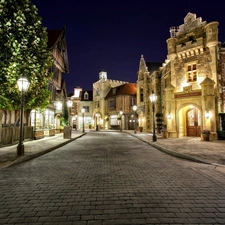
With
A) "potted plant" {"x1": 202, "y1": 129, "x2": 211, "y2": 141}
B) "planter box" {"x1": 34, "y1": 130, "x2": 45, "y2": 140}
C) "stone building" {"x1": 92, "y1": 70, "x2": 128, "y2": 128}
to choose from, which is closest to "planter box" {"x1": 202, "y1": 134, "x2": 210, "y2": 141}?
"potted plant" {"x1": 202, "y1": 129, "x2": 211, "y2": 141}

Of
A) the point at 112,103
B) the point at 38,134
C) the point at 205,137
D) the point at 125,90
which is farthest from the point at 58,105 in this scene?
the point at 112,103

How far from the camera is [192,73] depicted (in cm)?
1881

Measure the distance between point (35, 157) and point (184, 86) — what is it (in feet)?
53.7

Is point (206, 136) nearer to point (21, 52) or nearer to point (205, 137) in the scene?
point (205, 137)

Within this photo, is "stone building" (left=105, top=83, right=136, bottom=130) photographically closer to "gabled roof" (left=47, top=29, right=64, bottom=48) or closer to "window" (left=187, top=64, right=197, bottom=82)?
"gabled roof" (left=47, top=29, right=64, bottom=48)

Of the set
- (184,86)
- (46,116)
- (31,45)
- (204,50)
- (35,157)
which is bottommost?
(35,157)

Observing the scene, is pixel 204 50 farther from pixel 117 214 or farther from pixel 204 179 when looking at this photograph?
pixel 117 214

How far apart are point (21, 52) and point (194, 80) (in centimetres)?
1655

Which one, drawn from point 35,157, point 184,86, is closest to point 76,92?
point 184,86

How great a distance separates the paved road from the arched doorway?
13.8 metres

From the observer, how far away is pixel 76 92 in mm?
53969

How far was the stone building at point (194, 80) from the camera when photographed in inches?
663

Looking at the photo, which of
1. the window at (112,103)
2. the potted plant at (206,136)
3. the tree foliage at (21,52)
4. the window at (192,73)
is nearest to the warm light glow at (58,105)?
the tree foliage at (21,52)

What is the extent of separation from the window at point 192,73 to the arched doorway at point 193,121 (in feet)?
10.5
